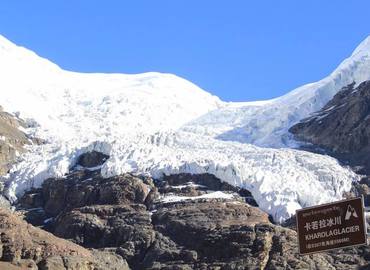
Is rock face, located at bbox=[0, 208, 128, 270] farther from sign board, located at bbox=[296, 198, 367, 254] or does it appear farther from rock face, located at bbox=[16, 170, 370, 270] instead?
sign board, located at bbox=[296, 198, 367, 254]

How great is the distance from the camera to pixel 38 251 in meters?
150

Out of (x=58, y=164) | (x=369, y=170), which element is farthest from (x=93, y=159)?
→ (x=369, y=170)

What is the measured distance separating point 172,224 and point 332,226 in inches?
5429

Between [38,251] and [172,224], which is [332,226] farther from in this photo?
[172,224]

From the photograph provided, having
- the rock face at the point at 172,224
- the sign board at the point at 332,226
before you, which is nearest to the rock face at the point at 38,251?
the rock face at the point at 172,224

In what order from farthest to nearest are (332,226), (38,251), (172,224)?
(172,224) < (38,251) < (332,226)

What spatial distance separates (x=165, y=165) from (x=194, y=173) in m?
7.09

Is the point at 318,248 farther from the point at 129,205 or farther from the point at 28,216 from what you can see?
the point at 28,216

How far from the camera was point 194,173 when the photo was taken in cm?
18538

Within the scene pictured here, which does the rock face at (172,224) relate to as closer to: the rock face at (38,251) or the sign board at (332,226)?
the rock face at (38,251)

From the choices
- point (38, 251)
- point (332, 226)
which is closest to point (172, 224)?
point (38, 251)

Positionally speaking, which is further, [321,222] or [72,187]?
[72,187]

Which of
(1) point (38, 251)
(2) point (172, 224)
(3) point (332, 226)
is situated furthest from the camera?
(2) point (172, 224)

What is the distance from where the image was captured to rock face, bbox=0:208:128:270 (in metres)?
147
